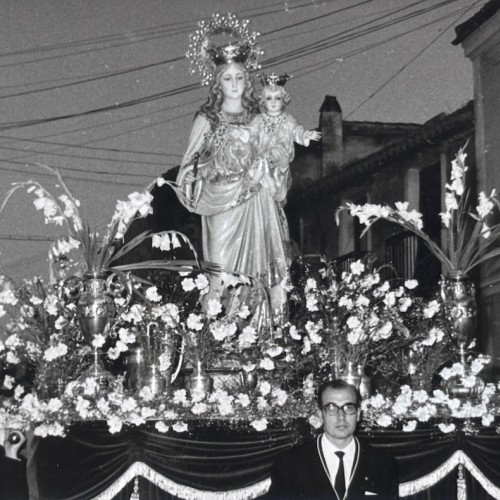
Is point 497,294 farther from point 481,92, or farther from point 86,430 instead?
point 86,430

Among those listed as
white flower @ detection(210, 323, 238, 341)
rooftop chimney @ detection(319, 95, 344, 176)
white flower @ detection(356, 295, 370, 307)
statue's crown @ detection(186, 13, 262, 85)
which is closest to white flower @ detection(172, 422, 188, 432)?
white flower @ detection(210, 323, 238, 341)

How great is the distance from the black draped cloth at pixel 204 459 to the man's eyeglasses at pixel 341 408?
115 cm

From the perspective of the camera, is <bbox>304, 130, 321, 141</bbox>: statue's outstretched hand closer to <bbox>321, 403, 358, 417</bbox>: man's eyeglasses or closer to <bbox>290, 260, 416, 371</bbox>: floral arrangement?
<bbox>290, 260, 416, 371</bbox>: floral arrangement

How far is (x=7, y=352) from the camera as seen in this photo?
20.2 feet

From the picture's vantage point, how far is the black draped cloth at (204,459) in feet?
18.5

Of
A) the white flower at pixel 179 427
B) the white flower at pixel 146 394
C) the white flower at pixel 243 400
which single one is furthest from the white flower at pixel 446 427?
the white flower at pixel 146 394

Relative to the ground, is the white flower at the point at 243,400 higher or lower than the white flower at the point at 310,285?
lower

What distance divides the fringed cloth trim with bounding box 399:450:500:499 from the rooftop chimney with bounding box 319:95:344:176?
6820 mm

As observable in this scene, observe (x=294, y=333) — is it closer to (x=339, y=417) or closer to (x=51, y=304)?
(x=51, y=304)

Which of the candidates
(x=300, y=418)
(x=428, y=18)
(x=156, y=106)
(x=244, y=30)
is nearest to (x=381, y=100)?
(x=428, y=18)

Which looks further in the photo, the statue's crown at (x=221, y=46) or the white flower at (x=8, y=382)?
the statue's crown at (x=221, y=46)

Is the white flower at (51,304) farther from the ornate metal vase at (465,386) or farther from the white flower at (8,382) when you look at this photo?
the ornate metal vase at (465,386)

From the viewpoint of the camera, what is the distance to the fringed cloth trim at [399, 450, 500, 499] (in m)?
5.87

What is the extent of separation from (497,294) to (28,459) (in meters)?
5.56
